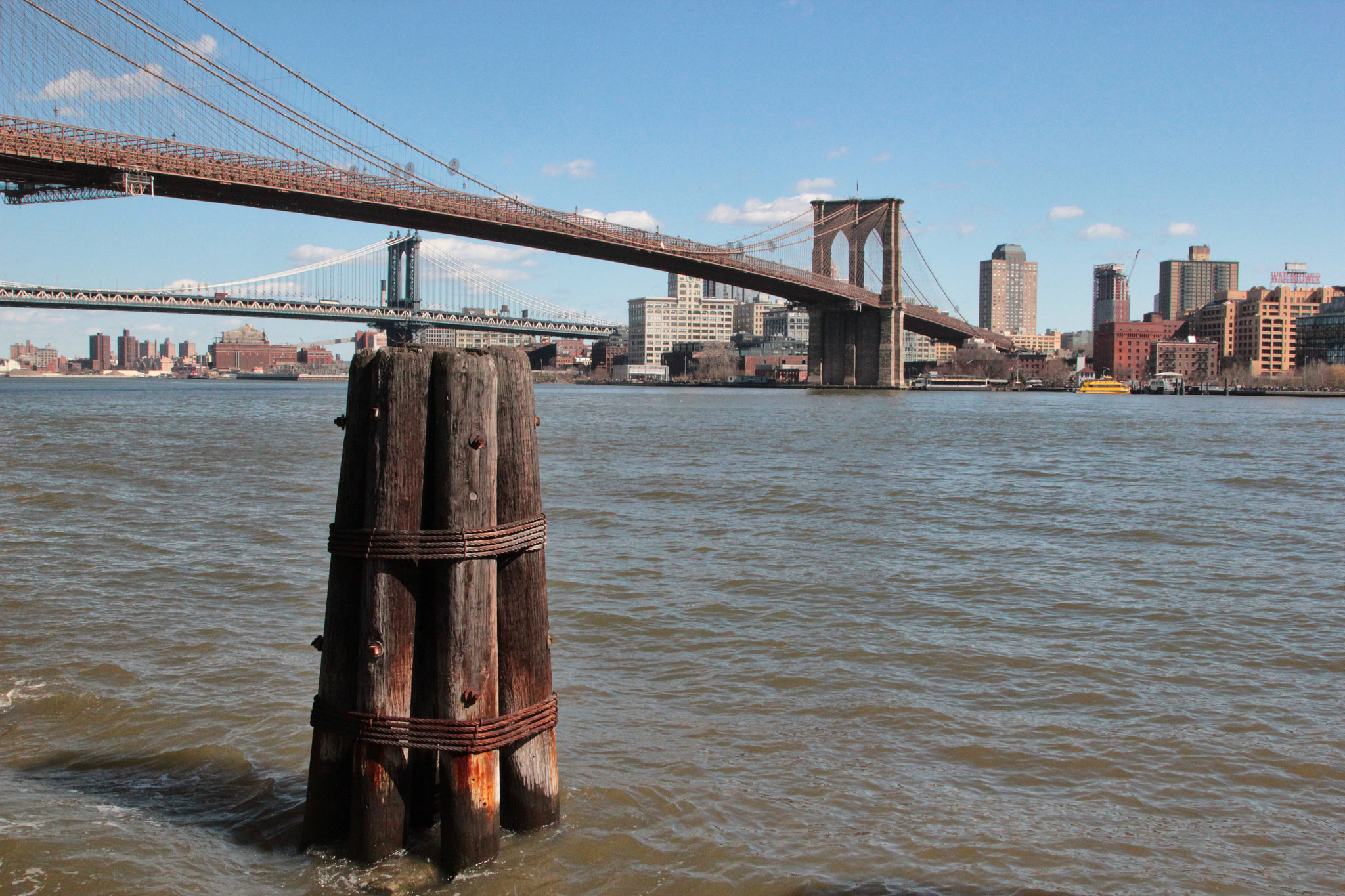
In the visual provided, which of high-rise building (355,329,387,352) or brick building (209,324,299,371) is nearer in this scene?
high-rise building (355,329,387,352)

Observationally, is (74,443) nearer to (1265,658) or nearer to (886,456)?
(886,456)

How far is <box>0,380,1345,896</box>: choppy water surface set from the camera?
322 cm

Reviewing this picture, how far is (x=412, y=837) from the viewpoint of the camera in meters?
3.21

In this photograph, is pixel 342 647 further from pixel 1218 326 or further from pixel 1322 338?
pixel 1218 326

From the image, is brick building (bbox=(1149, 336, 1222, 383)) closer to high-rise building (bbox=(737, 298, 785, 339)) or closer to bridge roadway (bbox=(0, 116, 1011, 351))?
high-rise building (bbox=(737, 298, 785, 339))

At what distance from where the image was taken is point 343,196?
3638 centimetres

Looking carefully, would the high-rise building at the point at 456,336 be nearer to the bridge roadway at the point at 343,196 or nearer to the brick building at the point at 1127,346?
the bridge roadway at the point at 343,196

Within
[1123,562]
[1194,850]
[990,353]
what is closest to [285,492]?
[1123,562]

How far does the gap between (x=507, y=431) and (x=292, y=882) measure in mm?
1500

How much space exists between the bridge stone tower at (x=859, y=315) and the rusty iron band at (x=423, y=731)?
6477cm

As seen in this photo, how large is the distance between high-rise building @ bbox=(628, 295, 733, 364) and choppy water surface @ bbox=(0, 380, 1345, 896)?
446 feet

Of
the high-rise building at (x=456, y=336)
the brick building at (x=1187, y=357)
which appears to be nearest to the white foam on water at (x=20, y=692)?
the high-rise building at (x=456, y=336)

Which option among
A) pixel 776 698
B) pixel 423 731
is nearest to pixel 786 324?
pixel 776 698

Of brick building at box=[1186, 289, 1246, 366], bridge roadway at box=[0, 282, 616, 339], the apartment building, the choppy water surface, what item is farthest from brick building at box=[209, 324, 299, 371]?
the choppy water surface
